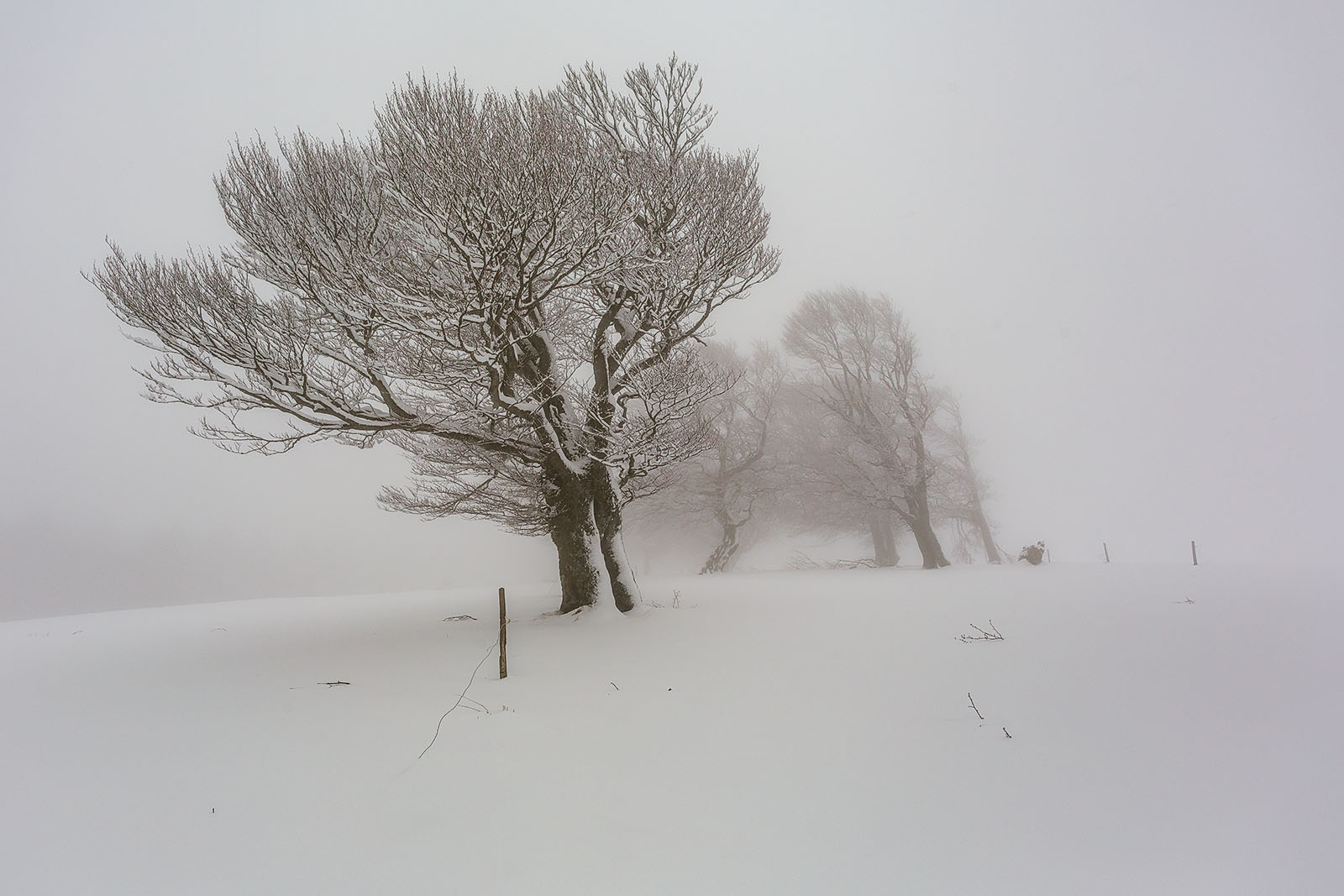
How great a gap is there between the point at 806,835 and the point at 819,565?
59.3ft

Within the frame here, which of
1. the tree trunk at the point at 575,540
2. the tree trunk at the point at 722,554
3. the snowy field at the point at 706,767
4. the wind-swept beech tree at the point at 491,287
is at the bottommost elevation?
the tree trunk at the point at 722,554

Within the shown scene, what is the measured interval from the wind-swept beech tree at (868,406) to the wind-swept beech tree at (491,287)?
9.74 metres

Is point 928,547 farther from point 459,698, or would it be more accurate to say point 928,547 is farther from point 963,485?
point 459,698

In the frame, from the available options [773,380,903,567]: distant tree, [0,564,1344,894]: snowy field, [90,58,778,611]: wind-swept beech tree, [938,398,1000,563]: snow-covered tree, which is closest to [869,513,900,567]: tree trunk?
[773,380,903,567]: distant tree

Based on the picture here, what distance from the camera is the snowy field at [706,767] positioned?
2.15m

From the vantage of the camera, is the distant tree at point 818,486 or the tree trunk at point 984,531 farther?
the tree trunk at point 984,531

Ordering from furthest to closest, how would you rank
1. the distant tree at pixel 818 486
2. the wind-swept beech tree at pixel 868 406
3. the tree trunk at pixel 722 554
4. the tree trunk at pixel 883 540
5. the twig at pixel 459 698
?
the tree trunk at pixel 883 540
the tree trunk at pixel 722 554
the distant tree at pixel 818 486
the wind-swept beech tree at pixel 868 406
the twig at pixel 459 698

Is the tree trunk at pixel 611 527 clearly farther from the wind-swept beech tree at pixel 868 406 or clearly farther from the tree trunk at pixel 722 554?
the wind-swept beech tree at pixel 868 406

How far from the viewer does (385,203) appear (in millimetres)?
6348

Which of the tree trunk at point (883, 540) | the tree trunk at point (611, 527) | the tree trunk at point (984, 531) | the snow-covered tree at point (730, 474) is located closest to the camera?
the tree trunk at point (611, 527)

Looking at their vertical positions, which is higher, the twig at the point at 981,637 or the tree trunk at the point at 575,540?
the tree trunk at the point at 575,540

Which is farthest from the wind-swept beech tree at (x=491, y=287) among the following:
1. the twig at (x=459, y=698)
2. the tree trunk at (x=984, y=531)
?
the tree trunk at (x=984, y=531)

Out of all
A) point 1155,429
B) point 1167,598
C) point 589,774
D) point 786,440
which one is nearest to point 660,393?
point 589,774

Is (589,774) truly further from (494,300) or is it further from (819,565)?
(819,565)
